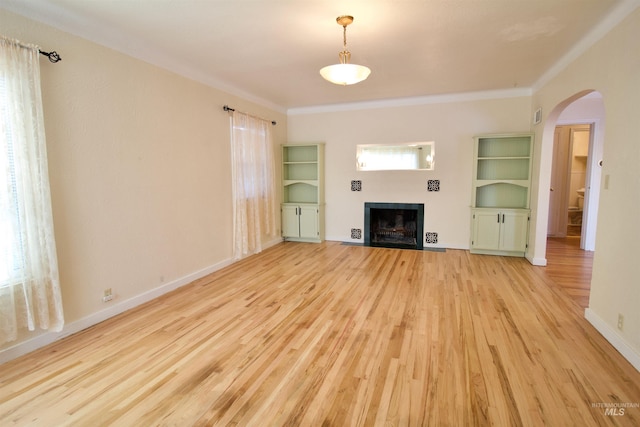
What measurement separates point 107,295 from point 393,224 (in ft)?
15.8

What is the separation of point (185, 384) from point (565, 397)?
7.70ft

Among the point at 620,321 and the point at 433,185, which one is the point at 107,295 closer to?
the point at 620,321

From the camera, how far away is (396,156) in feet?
19.8

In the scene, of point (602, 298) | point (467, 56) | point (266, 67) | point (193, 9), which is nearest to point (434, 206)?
point (467, 56)

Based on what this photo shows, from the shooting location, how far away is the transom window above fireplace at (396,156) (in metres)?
5.84

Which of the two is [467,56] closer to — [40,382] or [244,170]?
[244,170]

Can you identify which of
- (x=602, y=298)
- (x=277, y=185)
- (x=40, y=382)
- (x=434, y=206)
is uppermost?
(x=277, y=185)

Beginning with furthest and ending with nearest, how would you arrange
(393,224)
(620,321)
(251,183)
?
1. (393,224)
2. (251,183)
3. (620,321)

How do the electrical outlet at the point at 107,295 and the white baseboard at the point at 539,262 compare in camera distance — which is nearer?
the electrical outlet at the point at 107,295

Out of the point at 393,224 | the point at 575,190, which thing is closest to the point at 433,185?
the point at 393,224

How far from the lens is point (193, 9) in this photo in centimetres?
259

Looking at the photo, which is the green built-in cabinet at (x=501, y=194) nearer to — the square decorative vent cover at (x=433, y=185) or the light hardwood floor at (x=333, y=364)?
the square decorative vent cover at (x=433, y=185)

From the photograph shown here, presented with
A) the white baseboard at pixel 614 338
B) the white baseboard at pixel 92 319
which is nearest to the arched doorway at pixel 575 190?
the white baseboard at pixel 614 338

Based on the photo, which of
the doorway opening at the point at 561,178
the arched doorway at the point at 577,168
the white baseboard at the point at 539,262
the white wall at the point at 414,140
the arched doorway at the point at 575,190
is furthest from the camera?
the doorway opening at the point at 561,178
